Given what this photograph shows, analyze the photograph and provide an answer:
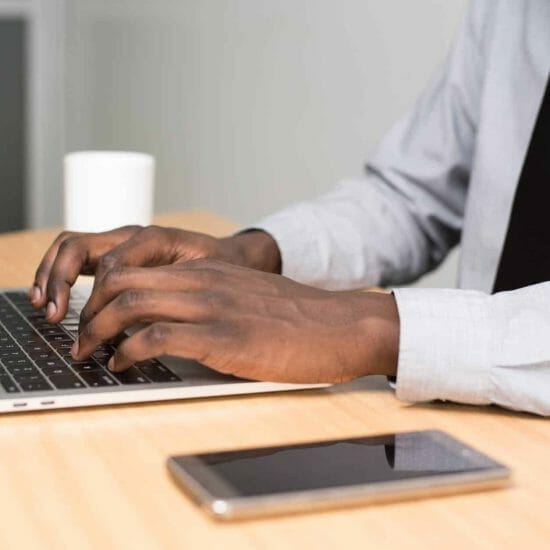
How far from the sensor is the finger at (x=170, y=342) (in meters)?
0.79

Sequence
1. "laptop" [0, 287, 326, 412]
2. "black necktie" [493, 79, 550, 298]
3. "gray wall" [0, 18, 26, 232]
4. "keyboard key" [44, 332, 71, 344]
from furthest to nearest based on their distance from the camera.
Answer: "gray wall" [0, 18, 26, 232]
"black necktie" [493, 79, 550, 298]
"keyboard key" [44, 332, 71, 344]
"laptop" [0, 287, 326, 412]

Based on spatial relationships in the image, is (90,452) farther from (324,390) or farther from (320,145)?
(320,145)

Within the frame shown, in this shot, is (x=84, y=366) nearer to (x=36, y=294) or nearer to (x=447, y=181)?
(x=36, y=294)

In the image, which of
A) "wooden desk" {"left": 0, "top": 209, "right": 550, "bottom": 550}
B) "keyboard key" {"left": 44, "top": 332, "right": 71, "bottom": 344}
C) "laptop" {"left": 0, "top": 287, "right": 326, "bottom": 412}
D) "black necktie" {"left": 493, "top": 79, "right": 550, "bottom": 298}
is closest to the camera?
"wooden desk" {"left": 0, "top": 209, "right": 550, "bottom": 550}

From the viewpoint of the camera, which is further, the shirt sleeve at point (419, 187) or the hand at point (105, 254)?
the shirt sleeve at point (419, 187)

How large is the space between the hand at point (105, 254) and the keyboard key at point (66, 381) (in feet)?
0.40

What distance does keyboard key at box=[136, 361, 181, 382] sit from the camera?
0.82m

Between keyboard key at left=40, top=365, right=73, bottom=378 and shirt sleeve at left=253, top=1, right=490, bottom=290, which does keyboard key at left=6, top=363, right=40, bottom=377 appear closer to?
keyboard key at left=40, top=365, right=73, bottom=378

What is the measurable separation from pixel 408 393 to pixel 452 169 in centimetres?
59

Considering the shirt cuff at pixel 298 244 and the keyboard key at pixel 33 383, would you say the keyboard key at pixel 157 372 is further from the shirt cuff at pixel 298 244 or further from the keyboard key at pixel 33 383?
the shirt cuff at pixel 298 244

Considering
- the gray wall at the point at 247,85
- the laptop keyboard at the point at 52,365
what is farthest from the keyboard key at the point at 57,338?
the gray wall at the point at 247,85

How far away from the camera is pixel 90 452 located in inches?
28.3

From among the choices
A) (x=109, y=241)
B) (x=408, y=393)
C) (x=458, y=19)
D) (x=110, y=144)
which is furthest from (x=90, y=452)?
(x=110, y=144)

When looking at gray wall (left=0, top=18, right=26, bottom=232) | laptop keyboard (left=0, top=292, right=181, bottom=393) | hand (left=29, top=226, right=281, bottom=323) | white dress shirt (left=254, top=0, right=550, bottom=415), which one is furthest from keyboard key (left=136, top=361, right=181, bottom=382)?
gray wall (left=0, top=18, right=26, bottom=232)
